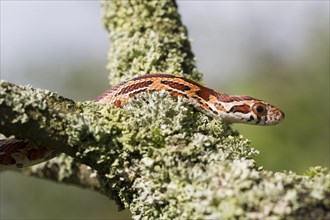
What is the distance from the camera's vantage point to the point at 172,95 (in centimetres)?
482

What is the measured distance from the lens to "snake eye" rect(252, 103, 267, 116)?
558cm

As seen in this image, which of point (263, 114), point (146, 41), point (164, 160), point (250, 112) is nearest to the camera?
point (164, 160)

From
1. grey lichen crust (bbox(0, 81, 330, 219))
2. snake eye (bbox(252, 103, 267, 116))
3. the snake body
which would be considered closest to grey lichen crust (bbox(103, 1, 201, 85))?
the snake body

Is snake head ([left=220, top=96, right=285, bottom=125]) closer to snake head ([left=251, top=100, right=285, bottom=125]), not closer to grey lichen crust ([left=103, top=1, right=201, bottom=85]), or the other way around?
snake head ([left=251, top=100, right=285, bottom=125])

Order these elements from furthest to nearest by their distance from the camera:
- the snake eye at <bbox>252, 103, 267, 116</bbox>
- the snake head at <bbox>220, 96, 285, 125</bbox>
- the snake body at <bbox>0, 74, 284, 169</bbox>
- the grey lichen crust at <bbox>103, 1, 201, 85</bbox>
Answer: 1. the snake eye at <bbox>252, 103, 267, 116</bbox>
2. the snake head at <bbox>220, 96, 285, 125</bbox>
3. the grey lichen crust at <bbox>103, 1, 201, 85</bbox>
4. the snake body at <bbox>0, 74, 284, 169</bbox>

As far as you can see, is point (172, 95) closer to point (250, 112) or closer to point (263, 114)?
point (250, 112)

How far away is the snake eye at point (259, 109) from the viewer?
5.58 meters

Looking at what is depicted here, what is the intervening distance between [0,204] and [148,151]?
20.0 meters

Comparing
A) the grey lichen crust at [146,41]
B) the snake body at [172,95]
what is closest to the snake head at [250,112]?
the snake body at [172,95]

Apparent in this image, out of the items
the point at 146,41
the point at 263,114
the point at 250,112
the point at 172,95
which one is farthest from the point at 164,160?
the point at 263,114

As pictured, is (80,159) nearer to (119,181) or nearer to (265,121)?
(119,181)

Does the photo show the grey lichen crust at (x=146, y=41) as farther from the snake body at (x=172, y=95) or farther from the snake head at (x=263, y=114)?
the snake head at (x=263, y=114)

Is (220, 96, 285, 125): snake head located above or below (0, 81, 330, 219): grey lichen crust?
above

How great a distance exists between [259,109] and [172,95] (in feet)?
3.62
